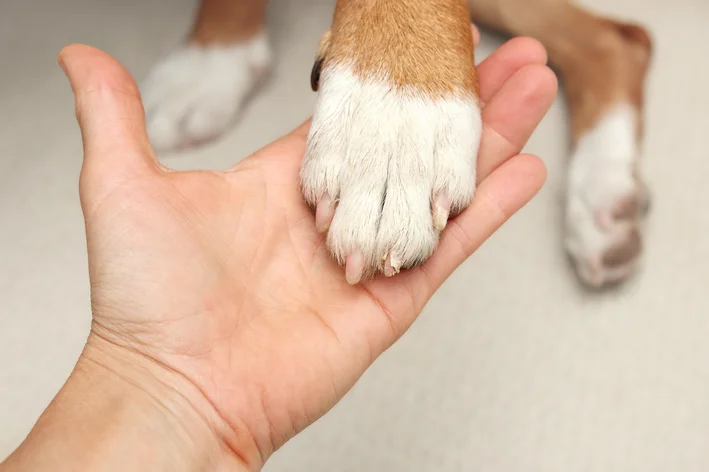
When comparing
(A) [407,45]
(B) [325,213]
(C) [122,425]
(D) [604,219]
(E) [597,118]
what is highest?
(A) [407,45]

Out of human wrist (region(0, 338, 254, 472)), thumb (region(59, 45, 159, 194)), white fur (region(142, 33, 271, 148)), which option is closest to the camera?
human wrist (region(0, 338, 254, 472))

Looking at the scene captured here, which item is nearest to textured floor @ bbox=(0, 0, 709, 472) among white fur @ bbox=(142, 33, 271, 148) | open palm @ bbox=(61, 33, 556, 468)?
white fur @ bbox=(142, 33, 271, 148)

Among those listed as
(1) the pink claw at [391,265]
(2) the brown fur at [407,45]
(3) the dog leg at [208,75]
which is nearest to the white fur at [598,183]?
(2) the brown fur at [407,45]

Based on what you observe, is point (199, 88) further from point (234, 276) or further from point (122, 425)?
point (122, 425)

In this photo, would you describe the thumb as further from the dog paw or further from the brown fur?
the dog paw

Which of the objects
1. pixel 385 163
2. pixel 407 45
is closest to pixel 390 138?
pixel 385 163

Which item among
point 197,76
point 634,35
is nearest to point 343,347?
point 197,76
